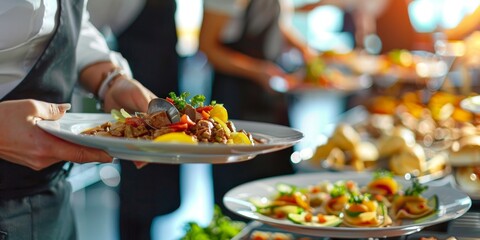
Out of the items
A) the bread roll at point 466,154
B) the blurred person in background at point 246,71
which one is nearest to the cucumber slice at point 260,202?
the bread roll at point 466,154

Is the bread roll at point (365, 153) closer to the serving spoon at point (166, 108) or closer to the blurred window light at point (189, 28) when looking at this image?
the serving spoon at point (166, 108)

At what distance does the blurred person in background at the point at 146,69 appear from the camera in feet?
9.66

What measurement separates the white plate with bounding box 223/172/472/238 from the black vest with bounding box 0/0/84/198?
399mm

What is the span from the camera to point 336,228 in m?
1.30

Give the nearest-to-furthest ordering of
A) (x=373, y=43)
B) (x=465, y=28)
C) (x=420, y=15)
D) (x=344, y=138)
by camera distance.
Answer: (x=344, y=138) → (x=465, y=28) → (x=420, y=15) → (x=373, y=43)

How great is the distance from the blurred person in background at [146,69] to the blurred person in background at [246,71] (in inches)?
8.6

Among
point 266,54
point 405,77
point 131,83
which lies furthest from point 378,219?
point 405,77

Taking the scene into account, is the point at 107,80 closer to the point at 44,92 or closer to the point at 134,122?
the point at 44,92

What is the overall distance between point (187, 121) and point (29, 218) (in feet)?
1.37

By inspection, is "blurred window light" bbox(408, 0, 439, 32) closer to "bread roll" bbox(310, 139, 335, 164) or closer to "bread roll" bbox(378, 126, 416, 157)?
"bread roll" bbox(378, 126, 416, 157)

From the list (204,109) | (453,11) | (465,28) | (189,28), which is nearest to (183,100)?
(204,109)

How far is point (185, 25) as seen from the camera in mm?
9969

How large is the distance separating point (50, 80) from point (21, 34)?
0.43 feet

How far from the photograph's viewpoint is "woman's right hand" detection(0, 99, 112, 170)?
1166 mm
